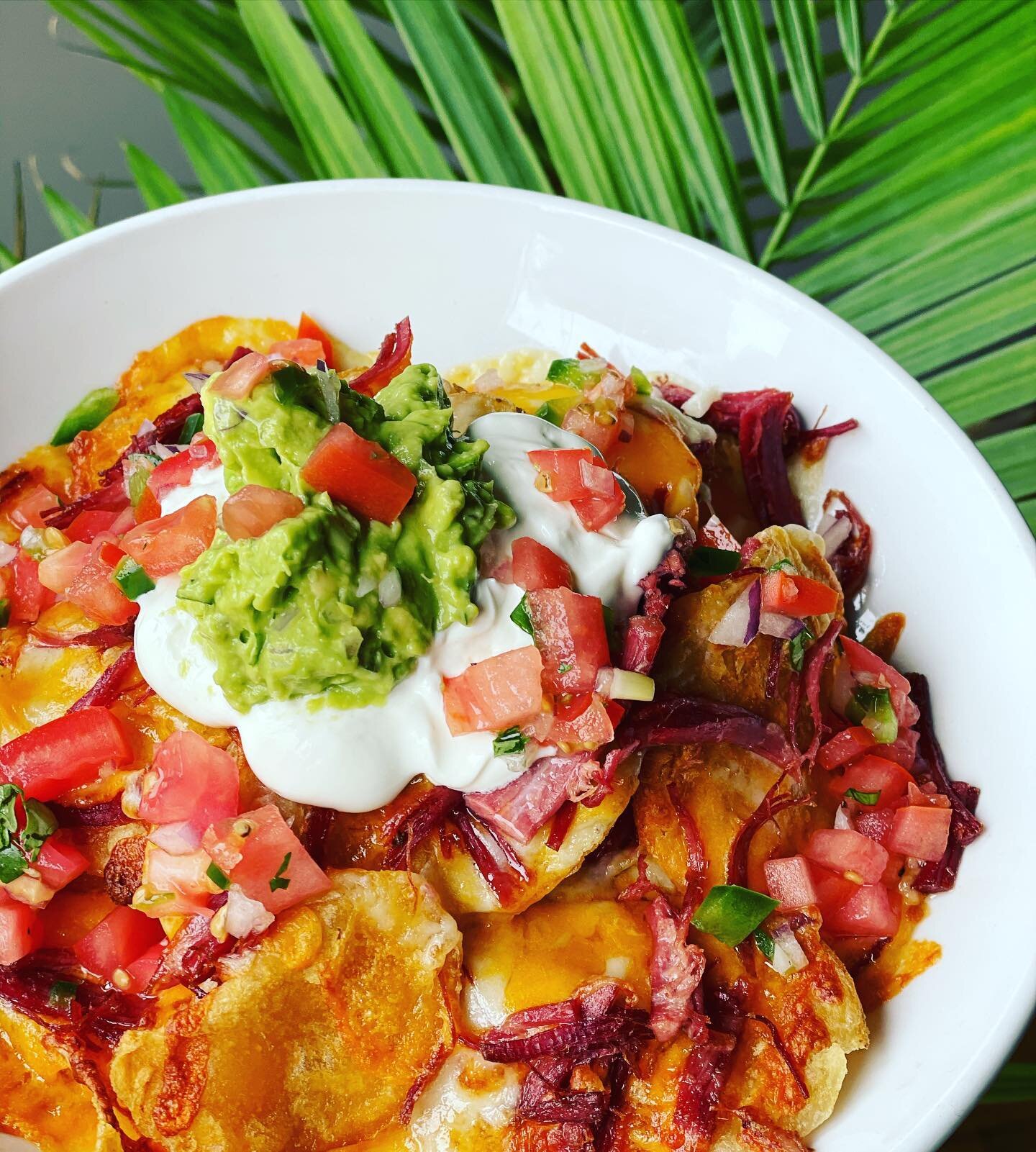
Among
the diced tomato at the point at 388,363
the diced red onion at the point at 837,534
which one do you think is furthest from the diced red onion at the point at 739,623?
the diced tomato at the point at 388,363

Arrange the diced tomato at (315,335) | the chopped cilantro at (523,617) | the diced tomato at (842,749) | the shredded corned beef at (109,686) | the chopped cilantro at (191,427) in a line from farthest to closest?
the diced tomato at (315,335) < the chopped cilantro at (191,427) < the diced tomato at (842,749) < the shredded corned beef at (109,686) < the chopped cilantro at (523,617)

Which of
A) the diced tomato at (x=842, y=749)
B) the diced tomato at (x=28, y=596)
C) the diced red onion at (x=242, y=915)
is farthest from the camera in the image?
the diced tomato at (x=28, y=596)

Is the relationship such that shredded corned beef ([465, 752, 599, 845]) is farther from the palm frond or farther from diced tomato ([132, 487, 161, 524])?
the palm frond

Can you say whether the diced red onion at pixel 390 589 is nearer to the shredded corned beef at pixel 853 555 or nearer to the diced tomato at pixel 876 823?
the diced tomato at pixel 876 823

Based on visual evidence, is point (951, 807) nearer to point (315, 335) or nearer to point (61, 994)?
point (61, 994)

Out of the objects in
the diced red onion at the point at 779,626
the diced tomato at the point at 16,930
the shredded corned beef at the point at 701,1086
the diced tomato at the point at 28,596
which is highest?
the diced tomato at the point at 28,596
